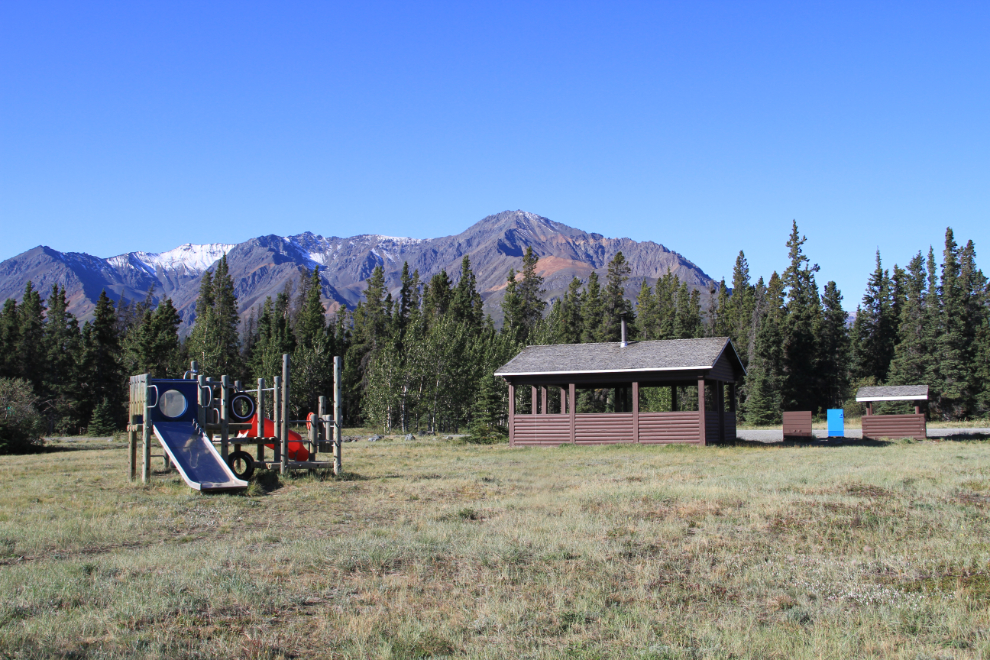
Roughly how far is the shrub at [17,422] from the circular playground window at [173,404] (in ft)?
56.9

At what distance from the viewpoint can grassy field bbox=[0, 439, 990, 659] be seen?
5.74 metres

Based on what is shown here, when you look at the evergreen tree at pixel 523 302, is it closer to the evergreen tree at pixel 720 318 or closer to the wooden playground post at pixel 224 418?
the evergreen tree at pixel 720 318

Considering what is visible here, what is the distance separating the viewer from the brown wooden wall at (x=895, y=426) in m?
32.1

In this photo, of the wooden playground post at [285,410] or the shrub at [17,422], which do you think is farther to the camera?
the shrub at [17,422]

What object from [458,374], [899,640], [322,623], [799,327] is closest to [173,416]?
[322,623]

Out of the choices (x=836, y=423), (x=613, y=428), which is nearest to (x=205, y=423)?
(x=613, y=428)

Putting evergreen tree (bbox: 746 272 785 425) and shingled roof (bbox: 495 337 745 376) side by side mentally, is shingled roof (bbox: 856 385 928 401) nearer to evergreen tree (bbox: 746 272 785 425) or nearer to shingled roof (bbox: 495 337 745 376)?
shingled roof (bbox: 495 337 745 376)

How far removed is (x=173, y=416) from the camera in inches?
670

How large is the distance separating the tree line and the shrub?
17035 millimetres

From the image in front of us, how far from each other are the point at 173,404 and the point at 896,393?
29.8m

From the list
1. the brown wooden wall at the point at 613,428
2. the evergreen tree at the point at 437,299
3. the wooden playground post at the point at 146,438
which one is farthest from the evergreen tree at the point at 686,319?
the wooden playground post at the point at 146,438

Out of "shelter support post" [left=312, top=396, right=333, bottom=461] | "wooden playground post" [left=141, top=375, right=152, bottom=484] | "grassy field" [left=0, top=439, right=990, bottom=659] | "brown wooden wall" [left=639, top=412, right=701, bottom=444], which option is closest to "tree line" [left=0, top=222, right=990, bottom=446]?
"brown wooden wall" [left=639, top=412, right=701, bottom=444]

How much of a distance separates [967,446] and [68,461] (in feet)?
97.9

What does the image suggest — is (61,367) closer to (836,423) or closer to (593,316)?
(593,316)
